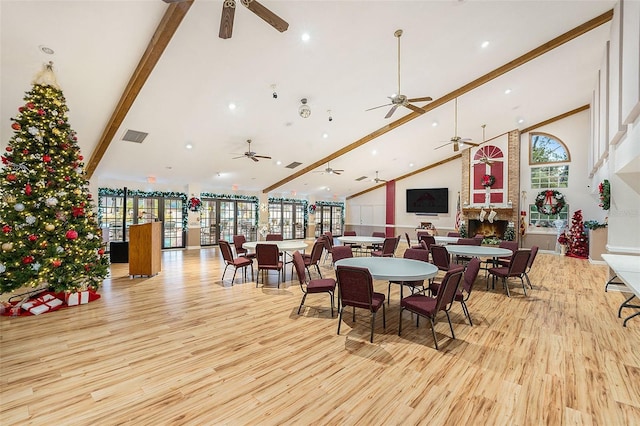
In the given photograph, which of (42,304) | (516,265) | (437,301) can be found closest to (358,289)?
(437,301)

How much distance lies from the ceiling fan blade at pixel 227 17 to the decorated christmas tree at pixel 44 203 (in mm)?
3155

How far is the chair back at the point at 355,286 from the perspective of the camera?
2.99m

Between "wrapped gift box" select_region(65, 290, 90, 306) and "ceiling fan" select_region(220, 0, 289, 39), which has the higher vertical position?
"ceiling fan" select_region(220, 0, 289, 39)

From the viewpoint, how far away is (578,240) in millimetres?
9250

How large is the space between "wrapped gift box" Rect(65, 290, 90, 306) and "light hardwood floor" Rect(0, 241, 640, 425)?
0.20 meters

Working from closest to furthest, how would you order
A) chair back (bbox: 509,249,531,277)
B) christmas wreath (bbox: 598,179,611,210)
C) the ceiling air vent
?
chair back (bbox: 509,249,531,277) < christmas wreath (bbox: 598,179,611,210) < the ceiling air vent

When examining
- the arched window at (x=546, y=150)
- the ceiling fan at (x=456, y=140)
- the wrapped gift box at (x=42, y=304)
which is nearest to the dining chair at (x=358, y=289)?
the wrapped gift box at (x=42, y=304)

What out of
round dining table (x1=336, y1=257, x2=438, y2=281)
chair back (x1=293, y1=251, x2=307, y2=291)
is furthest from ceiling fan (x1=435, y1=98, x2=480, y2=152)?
chair back (x1=293, y1=251, x2=307, y2=291)

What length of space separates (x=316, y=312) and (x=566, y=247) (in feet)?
33.4

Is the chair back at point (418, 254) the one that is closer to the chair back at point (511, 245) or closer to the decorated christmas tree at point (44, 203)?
the chair back at point (511, 245)

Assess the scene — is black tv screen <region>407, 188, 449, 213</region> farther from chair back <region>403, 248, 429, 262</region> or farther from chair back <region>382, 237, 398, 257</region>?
chair back <region>403, 248, 429, 262</region>

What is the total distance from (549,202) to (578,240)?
67.2 inches

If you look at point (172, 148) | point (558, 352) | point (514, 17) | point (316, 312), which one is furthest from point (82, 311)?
point (514, 17)

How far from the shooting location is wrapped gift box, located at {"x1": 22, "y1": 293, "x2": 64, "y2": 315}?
3.89 m
